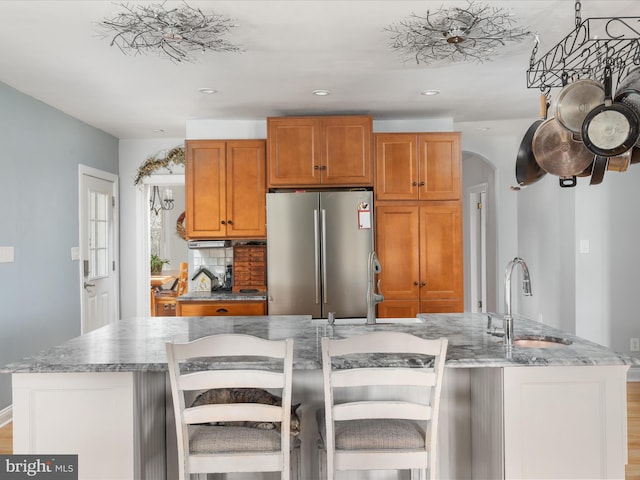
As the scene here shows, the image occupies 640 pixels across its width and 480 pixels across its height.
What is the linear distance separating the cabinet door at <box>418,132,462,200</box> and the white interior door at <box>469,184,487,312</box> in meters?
2.14

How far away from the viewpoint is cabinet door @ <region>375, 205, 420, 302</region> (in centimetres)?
475

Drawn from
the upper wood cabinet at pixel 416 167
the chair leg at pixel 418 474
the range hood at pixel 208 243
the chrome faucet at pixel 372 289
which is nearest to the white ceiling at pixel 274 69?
the upper wood cabinet at pixel 416 167

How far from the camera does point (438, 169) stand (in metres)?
4.77

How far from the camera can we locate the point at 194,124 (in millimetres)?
5109

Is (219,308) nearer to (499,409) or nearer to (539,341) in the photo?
(539,341)

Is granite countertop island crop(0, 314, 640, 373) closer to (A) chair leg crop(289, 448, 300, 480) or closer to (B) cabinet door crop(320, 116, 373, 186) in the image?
(A) chair leg crop(289, 448, 300, 480)

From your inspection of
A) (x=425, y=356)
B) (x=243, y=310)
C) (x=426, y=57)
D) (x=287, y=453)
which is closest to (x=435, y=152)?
(x=426, y=57)

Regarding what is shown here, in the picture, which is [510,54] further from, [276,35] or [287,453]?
[287,453]

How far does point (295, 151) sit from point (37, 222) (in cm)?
209

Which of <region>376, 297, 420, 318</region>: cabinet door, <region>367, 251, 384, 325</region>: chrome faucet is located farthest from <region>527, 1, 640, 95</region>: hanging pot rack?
<region>376, 297, 420, 318</region>: cabinet door

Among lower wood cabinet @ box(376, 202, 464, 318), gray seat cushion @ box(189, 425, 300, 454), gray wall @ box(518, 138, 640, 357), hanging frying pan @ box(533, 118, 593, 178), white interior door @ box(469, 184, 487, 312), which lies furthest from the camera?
white interior door @ box(469, 184, 487, 312)

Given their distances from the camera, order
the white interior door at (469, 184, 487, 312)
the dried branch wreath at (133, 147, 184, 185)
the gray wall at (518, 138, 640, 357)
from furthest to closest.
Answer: the white interior door at (469, 184, 487, 312) → the dried branch wreath at (133, 147, 184, 185) → the gray wall at (518, 138, 640, 357)

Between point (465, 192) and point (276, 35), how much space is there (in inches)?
203

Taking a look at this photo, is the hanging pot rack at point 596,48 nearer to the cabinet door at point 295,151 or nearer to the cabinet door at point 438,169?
the cabinet door at point 438,169
